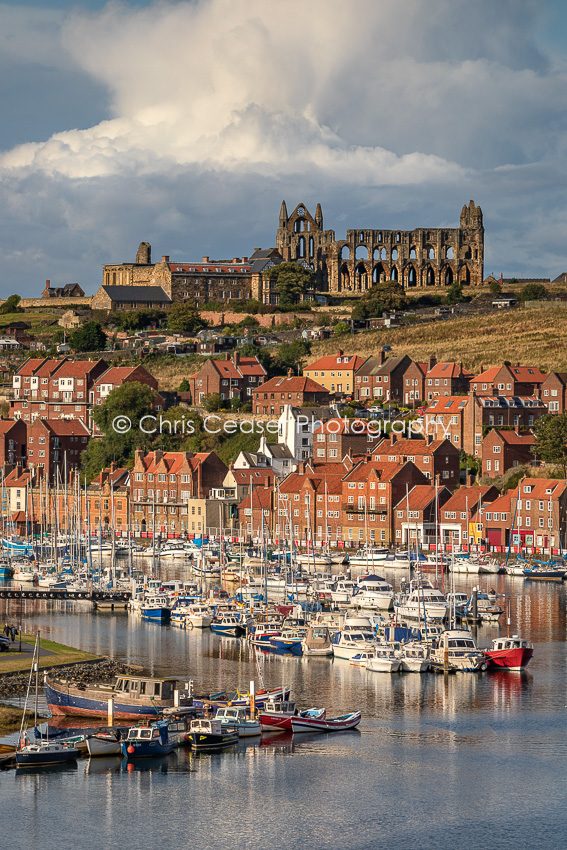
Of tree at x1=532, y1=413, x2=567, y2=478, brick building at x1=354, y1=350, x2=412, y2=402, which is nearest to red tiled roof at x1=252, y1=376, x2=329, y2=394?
brick building at x1=354, y1=350, x2=412, y2=402

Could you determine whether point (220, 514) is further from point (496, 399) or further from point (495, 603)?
point (495, 603)

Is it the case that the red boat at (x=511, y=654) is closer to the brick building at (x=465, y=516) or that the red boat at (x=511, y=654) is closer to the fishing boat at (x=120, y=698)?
the fishing boat at (x=120, y=698)

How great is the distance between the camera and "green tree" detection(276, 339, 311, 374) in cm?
14300

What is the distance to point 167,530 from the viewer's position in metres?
114

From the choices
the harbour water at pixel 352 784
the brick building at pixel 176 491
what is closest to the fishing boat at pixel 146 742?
the harbour water at pixel 352 784

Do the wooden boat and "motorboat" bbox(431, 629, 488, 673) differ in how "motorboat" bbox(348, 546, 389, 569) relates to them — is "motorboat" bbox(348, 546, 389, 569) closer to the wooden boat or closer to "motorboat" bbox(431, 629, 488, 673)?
"motorboat" bbox(431, 629, 488, 673)

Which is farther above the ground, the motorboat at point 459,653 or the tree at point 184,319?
the tree at point 184,319

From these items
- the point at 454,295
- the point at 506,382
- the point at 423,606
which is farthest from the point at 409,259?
the point at 423,606

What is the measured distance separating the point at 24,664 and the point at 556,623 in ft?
92.3

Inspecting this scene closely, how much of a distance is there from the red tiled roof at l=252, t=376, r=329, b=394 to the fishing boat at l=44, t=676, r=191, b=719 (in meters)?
79.9

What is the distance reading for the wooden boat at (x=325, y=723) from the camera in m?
48.1

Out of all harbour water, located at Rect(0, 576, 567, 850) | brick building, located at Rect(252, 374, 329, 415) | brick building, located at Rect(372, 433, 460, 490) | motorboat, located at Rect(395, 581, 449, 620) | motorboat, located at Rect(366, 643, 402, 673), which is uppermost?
brick building, located at Rect(252, 374, 329, 415)

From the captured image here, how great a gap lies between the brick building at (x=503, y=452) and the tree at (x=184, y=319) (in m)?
55.8

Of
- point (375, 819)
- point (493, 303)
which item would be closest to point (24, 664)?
point (375, 819)
